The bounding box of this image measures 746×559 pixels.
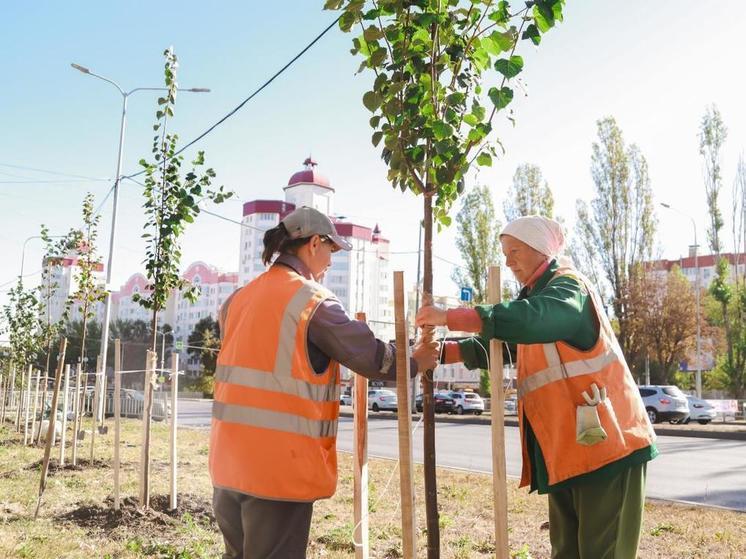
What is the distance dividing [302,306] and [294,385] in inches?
11.5

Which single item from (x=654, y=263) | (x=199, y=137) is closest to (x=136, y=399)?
(x=199, y=137)

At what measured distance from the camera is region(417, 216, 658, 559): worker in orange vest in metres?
2.58

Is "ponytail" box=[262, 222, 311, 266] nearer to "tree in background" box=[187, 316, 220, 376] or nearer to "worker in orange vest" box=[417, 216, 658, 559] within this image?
"worker in orange vest" box=[417, 216, 658, 559]

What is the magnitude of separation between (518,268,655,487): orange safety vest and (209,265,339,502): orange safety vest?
91 cm

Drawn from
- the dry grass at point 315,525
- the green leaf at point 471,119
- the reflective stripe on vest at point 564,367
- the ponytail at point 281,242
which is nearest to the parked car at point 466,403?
the dry grass at point 315,525

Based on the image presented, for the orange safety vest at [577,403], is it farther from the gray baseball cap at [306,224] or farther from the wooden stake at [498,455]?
the gray baseball cap at [306,224]

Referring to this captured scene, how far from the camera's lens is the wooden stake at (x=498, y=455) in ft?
9.20

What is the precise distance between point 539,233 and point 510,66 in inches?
31.5

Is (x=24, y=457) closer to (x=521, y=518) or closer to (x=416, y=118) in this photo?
(x=521, y=518)

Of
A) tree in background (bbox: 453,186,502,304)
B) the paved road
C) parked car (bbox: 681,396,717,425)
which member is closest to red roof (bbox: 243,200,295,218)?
tree in background (bbox: 453,186,502,304)

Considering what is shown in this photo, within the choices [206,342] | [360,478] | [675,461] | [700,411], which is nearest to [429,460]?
[360,478]

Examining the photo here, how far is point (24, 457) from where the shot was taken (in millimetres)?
11195

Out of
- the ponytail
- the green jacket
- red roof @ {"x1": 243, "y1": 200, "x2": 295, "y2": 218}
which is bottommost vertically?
the green jacket

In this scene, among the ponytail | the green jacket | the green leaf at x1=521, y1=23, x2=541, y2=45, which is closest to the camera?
the green jacket
